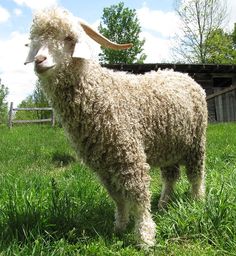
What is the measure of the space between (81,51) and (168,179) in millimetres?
2132

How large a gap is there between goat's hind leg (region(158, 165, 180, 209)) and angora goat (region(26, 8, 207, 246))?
2.35 feet

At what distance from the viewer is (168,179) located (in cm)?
502

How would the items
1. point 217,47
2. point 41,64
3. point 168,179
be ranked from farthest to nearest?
point 217,47
point 168,179
point 41,64

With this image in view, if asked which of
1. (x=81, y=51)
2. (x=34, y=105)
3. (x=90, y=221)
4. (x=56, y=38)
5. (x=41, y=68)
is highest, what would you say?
(x=34, y=105)

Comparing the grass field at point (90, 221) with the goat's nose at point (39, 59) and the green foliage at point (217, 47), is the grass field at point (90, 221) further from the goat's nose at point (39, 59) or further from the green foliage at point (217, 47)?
the green foliage at point (217, 47)

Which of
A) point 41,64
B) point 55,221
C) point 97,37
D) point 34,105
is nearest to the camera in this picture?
point 41,64

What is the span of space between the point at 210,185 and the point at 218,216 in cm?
126

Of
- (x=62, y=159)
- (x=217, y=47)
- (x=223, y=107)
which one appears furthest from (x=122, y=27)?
(x=62, y=159)

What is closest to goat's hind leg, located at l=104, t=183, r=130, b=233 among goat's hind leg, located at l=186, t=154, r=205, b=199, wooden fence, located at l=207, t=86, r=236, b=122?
goat's hind leg, located at l=186, t=154, r=205, b=199

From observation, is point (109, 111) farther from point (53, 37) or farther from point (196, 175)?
point (196, 175)

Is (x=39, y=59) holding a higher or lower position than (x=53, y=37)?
lower

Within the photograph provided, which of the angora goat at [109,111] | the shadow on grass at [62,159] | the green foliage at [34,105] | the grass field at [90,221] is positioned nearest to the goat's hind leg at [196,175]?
the grass field at [90,221]

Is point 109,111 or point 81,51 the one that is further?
point 109,111

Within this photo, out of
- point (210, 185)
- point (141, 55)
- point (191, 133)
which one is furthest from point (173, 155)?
point (141, 55)
